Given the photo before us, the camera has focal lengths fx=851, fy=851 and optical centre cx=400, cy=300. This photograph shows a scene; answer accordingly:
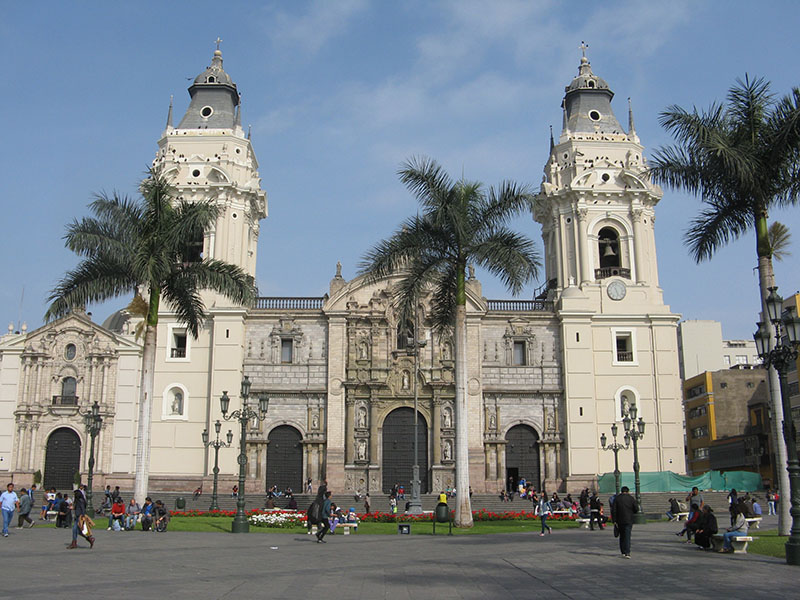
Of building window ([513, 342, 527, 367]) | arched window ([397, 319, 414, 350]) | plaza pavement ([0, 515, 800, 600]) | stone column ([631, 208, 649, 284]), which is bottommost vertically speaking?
plaza pavement ([0, 515, 800, 600])

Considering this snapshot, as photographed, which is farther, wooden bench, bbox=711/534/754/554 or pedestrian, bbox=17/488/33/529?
pedestrian, bbox=17/488/33/529

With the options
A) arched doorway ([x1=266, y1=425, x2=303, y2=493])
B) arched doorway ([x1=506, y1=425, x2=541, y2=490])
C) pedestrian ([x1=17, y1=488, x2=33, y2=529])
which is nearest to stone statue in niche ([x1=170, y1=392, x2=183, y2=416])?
arched doorway ([x1=266, y1=425, x2=303, y2=493])

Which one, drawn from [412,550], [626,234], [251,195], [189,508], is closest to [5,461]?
[189,508]

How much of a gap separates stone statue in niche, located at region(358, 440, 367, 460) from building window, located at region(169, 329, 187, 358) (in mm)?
10443

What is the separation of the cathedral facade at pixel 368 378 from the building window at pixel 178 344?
119 mm

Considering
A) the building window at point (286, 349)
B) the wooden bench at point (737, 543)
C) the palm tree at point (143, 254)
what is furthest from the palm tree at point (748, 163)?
the building window at point (286, 349)

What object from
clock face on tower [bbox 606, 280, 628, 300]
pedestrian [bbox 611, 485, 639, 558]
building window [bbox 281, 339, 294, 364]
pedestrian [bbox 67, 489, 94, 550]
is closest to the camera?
pedestrian [bbox 611, 485, 639, 558]

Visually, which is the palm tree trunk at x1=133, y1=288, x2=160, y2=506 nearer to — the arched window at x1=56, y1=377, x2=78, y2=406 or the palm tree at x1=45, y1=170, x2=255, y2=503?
the palm tree at x1=45, y1=170, x2=255, y2=503

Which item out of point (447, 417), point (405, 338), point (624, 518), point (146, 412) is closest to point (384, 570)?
point (624, 518)

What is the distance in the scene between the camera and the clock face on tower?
4616 centimetres

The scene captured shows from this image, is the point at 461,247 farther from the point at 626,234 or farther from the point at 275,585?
the point at 626,234

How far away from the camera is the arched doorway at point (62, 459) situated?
44406 mm

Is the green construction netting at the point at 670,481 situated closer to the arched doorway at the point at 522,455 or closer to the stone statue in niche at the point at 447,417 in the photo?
the arched doorway at the point at 522,455

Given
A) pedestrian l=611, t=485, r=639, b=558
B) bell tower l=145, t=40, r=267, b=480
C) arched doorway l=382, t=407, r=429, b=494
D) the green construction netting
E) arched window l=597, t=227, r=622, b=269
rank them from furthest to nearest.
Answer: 1. arched window l=597, t=227, r=622, b=269
2. arched doorway l=382, t=407, r=429, b=494
3. bell tower l=145, t=40, r=267, b=480
4. the green construction netting
5. pedestrian l=611, t=485, r=639, b=558
